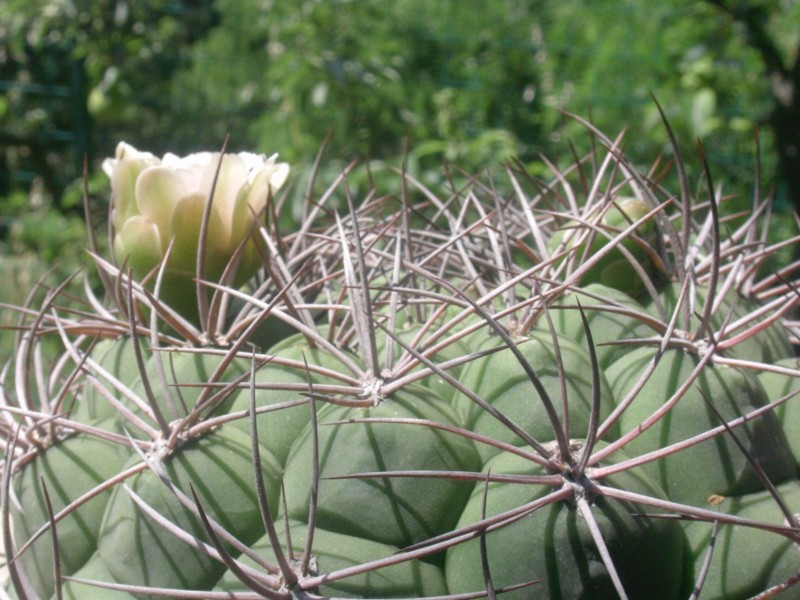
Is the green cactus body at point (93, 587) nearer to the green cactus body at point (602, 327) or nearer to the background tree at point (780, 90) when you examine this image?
the green cactus body at point (602, 327)

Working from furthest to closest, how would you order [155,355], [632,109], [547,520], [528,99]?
[528,99]
[632,109]
[155,355]
[547,520]

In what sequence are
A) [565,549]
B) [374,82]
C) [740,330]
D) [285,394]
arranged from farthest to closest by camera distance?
[374,82]
[740,330]
[285,394]
[565,549]

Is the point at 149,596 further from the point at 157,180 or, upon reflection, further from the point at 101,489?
the point at 157,180

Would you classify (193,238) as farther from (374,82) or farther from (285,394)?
(374,82)

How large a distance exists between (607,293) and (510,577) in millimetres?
263

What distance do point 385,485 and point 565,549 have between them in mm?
101

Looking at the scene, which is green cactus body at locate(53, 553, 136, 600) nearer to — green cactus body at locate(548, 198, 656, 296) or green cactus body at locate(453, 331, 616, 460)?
green cactus body at locate(453, 331, 616, 460)

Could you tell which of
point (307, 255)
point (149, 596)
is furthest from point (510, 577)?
point (307, 255)

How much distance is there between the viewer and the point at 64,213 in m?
3.78

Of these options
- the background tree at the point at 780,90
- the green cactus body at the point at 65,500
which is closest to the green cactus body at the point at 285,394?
the green cactus body at the point at 65,500

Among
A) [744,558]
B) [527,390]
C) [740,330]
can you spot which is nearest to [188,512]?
[527,390]

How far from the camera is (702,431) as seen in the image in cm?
53

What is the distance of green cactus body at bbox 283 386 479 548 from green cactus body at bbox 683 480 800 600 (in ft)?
0.44

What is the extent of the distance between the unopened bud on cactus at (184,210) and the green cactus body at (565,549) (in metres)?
0.35
